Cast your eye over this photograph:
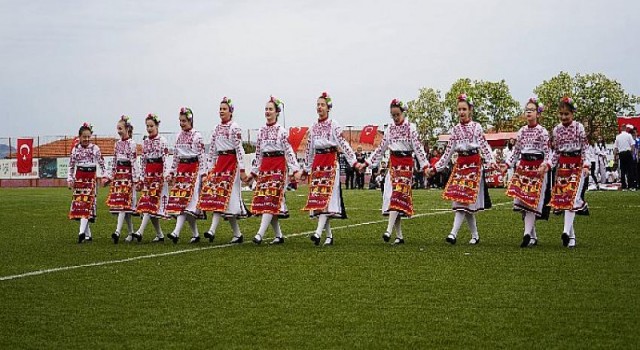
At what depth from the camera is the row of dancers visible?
1234 cm

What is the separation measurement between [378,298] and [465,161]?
5291 mm

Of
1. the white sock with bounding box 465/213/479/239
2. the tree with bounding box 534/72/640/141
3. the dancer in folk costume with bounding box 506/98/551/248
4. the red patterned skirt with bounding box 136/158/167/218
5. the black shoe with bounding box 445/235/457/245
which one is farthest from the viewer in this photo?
the tree with bounding box 534/72/640/141

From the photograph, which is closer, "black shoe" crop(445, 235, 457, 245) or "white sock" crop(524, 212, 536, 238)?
"white sock" crop(524, 212, 536, 238)

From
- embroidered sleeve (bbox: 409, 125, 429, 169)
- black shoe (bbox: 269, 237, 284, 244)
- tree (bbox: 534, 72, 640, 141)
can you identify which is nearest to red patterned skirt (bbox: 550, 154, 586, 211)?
embroidered sleeve (bbox: 409, 125, 429, 169)

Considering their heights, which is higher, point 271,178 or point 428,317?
point 271,178

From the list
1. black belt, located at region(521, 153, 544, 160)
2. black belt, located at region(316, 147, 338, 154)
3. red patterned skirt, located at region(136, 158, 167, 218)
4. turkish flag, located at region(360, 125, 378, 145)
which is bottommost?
red patterned skirt, located at region(136, 158, 167, 218)

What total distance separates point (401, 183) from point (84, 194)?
4753mm

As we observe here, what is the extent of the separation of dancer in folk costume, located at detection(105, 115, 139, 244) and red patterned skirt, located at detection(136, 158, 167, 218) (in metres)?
0.18

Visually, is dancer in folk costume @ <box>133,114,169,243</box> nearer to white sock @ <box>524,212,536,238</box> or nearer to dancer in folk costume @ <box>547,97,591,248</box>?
white sock @ <box>524,212,536,238</box>

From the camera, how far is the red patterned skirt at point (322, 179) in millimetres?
12906

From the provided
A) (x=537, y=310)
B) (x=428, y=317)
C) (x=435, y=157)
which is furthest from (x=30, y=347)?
(x=435, y=157)

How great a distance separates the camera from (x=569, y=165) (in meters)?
12.3

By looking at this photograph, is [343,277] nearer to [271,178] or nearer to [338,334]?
[338,334]

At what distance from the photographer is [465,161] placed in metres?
12.8
